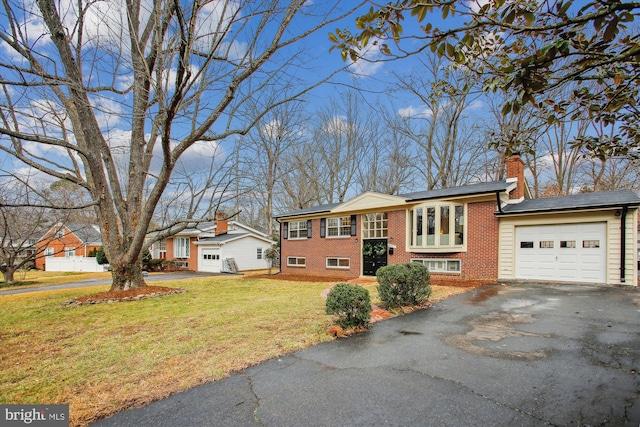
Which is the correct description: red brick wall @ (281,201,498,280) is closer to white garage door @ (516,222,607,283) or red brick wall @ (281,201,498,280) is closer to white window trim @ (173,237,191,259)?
white garage door @ (516,222,607,283)

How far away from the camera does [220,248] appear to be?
24.4m

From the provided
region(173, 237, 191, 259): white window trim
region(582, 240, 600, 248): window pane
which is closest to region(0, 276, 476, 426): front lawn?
region(582, 240, 600, 248): window pane

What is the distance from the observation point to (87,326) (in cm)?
692

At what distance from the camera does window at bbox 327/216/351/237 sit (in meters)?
17.0

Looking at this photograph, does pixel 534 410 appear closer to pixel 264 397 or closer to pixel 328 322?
pixel 264 397

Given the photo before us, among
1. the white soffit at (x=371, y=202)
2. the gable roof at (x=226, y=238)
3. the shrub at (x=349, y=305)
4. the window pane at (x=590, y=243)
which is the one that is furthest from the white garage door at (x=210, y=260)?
the window pane at (x=590, y=243)

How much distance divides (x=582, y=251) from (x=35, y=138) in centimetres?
1658

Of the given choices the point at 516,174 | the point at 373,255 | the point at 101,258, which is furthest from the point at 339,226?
the point at 101,258

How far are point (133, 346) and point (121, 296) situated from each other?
251 inches

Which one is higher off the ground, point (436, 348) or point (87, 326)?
point (436, 348)

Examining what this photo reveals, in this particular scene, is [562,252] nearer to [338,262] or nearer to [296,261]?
[338,262]

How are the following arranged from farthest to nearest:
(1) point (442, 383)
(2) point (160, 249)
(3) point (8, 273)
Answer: (2) point (160, 249)
(3) point (8, 273)
(1) point (442, 383)

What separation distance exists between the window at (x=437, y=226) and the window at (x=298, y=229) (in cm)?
717

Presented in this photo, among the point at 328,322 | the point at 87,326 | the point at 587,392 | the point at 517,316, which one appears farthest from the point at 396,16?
the point at 87,326
